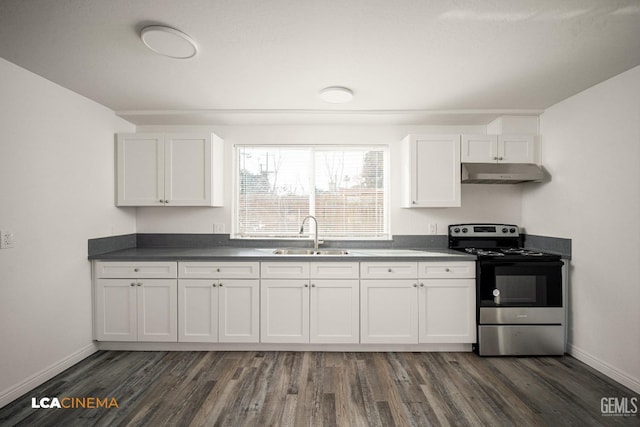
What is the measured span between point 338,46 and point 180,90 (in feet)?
4.94

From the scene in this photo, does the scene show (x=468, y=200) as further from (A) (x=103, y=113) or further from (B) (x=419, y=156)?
(A) (x=103, y=113)

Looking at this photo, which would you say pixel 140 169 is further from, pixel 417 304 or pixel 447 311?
pixel 447 311

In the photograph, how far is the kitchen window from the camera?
3381mm

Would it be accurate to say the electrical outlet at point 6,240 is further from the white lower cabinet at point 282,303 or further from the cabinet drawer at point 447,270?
the cabinet drawer at point 447,270

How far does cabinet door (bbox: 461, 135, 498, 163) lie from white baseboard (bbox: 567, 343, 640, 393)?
193 cm

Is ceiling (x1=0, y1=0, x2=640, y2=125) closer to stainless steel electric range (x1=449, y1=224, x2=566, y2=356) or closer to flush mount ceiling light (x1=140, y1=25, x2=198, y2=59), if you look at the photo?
flush mount ceiling light (x1=140, y1=25, x2=198, y2=59)

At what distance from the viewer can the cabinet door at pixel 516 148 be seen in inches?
118

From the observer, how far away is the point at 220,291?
2666mm

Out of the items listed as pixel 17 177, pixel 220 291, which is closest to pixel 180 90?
pixel 17 177

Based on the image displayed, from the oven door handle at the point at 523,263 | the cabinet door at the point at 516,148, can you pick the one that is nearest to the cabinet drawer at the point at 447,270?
the oven door handle at the point at 523,263

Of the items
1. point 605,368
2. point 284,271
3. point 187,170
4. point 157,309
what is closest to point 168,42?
point 187,170

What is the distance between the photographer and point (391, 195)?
10.9 ft

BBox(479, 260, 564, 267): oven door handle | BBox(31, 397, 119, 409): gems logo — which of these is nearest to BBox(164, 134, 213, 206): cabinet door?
BBox(31, 397, 119, 409): gems logo

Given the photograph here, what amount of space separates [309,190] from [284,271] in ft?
3.63
